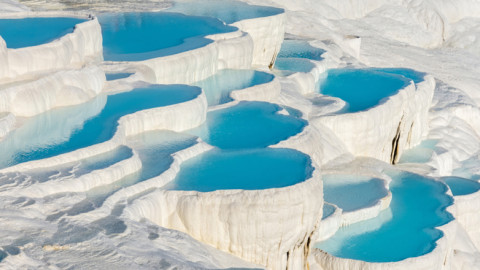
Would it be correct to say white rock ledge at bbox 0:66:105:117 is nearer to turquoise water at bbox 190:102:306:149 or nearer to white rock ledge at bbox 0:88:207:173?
white rock ledge at bbox 0:88:207:173

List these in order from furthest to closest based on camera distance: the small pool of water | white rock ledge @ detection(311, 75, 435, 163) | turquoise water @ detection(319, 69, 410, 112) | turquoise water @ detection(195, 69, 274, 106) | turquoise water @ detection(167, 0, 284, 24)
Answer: turquoise water @ detection(167, 0, 284, 24), turquoise water @ detection(319, 69, 410, 112), white rock ledge @ detection(311, 75, 435, 163), turquoise water @ detection(195, 69, 274, 106), the small pool of water

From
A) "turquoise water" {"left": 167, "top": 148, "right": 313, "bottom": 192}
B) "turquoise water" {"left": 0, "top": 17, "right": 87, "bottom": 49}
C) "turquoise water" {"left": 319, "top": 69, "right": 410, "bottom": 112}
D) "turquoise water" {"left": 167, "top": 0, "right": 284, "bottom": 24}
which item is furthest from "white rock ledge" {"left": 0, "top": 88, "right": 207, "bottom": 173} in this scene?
"turquoise water" {"left": 167, "top": 0, "right": 284, "bottom": 24}

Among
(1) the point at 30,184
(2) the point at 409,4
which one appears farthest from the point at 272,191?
(2) the point at 409,4

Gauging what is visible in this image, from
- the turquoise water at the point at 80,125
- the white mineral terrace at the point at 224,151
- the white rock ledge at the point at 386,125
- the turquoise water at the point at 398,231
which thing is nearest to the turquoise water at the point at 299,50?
the white mineral terrace at the point at 224,151

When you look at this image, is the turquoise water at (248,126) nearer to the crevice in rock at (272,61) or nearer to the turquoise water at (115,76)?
the turquoise water at (115,76)

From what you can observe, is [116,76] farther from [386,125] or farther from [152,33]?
[386,125]

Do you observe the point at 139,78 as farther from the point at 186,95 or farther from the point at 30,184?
the point at 30,184
